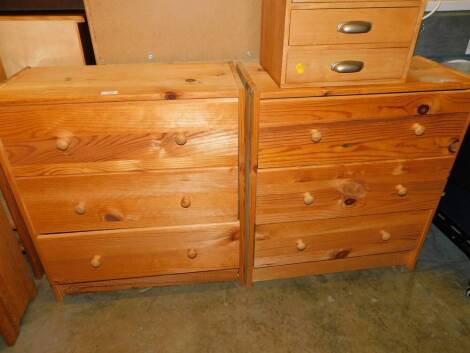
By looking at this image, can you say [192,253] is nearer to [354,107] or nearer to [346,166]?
[346,166]

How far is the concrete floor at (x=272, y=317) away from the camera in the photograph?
1.41 metres

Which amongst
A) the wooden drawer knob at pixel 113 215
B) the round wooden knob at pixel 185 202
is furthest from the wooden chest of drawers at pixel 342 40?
the wooden drawer knob at pixel 113 215

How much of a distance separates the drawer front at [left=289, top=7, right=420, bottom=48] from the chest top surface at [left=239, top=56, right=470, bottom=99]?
5.8 inches

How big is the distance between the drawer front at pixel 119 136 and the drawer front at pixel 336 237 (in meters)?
0.43

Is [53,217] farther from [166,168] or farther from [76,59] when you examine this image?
[76,59]

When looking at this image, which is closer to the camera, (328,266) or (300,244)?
(300,244)

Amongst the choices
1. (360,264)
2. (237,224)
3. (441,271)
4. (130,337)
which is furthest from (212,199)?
(441,271)

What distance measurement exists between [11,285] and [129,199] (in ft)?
2.02

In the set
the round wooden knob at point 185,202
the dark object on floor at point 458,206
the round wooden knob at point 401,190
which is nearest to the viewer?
the round wooden knob at point 185,202

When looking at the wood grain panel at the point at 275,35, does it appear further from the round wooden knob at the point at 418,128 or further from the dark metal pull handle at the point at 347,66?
the round wooden knob at the point at 418,128

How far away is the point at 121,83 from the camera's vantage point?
1.24 metres

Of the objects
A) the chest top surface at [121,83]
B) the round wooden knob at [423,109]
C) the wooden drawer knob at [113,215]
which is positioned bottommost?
the wooden drawer knob at [113,215]

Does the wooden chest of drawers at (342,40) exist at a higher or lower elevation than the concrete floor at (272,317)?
higher

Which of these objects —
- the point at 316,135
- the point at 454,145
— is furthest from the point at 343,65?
the point at 454,145
